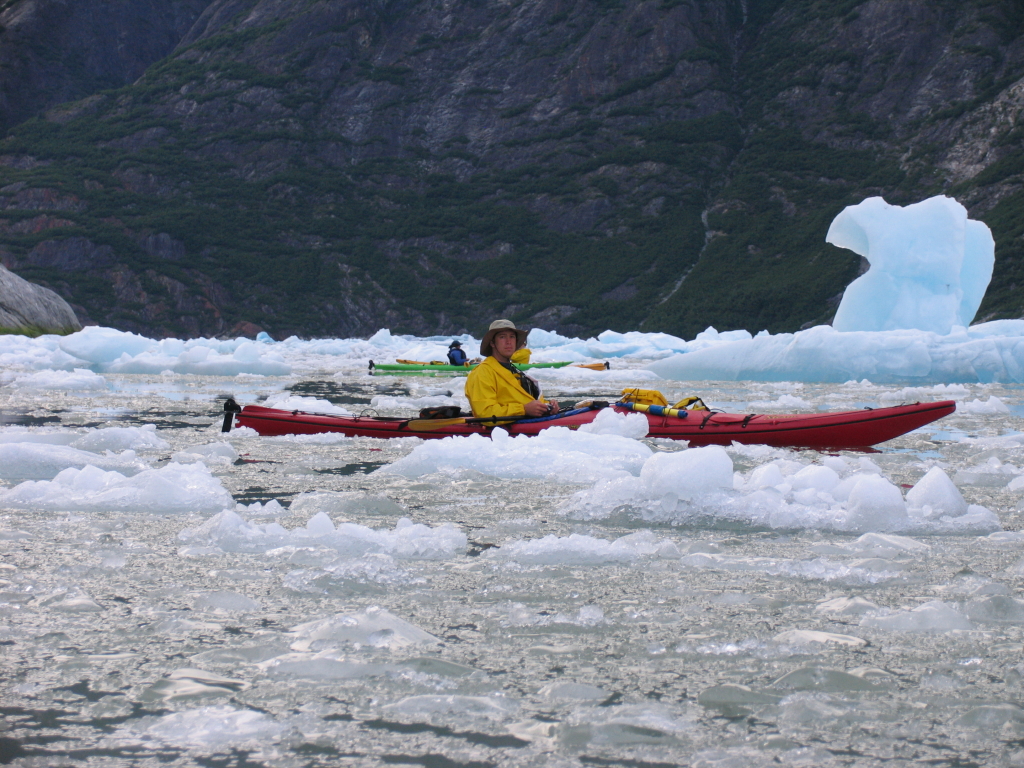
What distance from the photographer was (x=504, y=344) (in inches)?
280

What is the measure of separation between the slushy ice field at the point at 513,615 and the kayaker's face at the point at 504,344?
1.31 meters

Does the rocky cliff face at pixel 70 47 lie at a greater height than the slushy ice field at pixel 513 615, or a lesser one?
greater

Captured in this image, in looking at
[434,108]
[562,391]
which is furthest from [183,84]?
[562,391]

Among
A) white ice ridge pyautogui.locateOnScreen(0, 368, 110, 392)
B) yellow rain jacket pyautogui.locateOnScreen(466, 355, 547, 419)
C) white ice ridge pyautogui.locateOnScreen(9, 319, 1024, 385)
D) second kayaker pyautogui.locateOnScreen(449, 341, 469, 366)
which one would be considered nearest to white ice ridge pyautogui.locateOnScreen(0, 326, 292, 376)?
white ice ridge pyautogui.locateOnScreen(9, 319, 1024, 385)

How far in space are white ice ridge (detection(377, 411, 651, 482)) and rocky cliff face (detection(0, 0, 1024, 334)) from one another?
61.2 metres

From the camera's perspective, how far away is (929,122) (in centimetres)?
7756

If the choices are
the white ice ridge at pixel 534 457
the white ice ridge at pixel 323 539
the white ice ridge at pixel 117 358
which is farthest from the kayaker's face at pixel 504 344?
the white ice ridge at pixel 117 358

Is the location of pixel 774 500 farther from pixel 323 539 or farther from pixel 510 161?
pixel 510 161

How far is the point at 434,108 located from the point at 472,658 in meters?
97.4

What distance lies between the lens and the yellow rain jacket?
7.56 metres

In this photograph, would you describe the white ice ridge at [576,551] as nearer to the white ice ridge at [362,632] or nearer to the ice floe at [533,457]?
the white ice ridge at [362,632]

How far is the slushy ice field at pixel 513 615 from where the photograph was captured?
207cm

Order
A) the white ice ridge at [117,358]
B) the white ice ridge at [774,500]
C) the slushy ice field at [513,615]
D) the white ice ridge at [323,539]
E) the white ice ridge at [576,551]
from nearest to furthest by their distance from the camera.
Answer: the slushy ice field at [513,615], the white ice ridge at [576,551], the white ice ridge at [323,539], the white ice ridge at [774,500], the white ice ridge at [117,358]

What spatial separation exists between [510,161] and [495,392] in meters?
86.6
